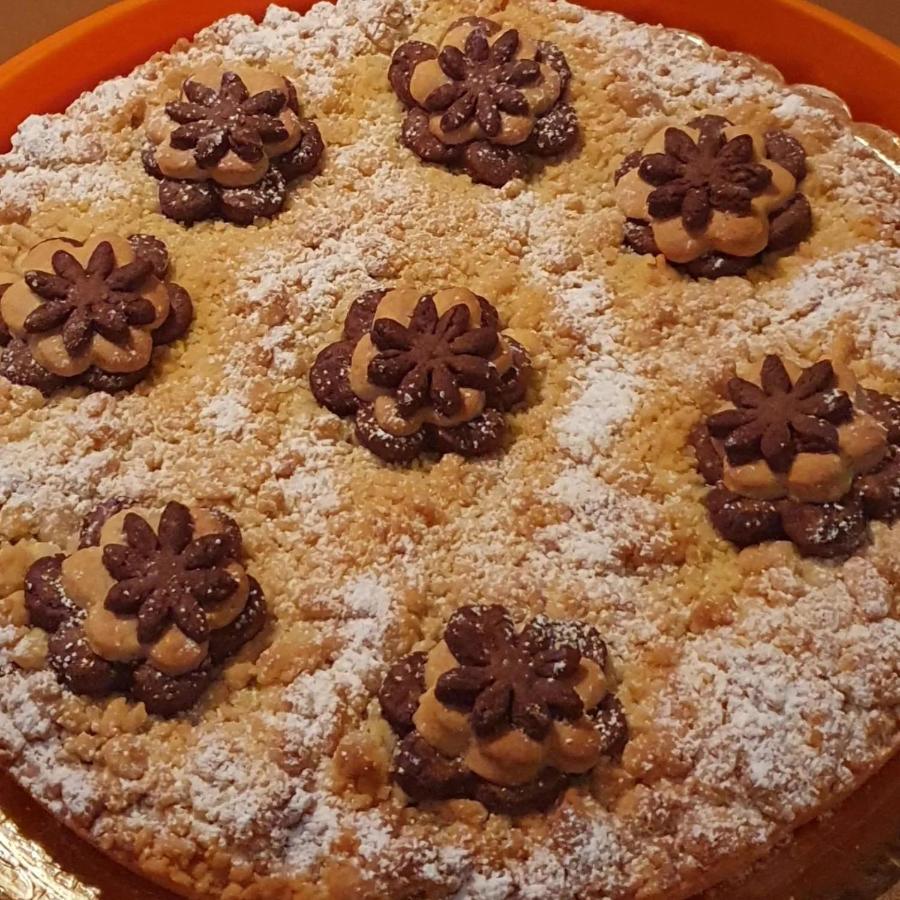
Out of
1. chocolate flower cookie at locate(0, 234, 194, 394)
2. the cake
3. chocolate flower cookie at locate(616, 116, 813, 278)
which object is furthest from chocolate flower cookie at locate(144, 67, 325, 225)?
chocolate flower cookie at locate(616, 116, 813, 278)

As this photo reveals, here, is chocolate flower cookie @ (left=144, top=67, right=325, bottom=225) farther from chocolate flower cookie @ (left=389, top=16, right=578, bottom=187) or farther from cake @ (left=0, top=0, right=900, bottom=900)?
chocolate flower cookie @ (left=389, top=16, right=578, bottom=187)

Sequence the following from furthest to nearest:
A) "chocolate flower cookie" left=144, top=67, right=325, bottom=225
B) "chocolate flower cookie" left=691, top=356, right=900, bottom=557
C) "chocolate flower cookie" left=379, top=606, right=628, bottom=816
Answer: "chocolate flower cookie" left=144, top=67, right=325, bottom=225
"chocolate flower cookie" left=691, top=356, right=900, bottom=557
"chocolate flower cookie" left=379, top=606, right=628, bottom=816

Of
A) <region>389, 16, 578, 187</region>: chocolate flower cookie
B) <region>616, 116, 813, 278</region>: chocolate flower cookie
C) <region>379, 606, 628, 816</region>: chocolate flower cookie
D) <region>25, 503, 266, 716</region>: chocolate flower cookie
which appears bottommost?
<region>379, 606, 628, 816</region>: chocolate flower cookie

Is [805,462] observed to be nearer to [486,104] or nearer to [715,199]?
[715,199]

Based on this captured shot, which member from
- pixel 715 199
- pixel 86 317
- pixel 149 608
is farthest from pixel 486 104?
pixel 149 608

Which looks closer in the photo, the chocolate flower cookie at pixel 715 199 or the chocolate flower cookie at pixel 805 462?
the chocolate flower cookie at pixel 805 462

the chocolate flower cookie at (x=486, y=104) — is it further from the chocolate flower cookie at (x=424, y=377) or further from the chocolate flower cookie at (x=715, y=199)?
the chocolate flower cookie at (x=424, y=377)

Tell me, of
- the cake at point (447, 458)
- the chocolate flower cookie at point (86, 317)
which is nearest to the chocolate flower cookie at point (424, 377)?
the cake at point (447, 458)
